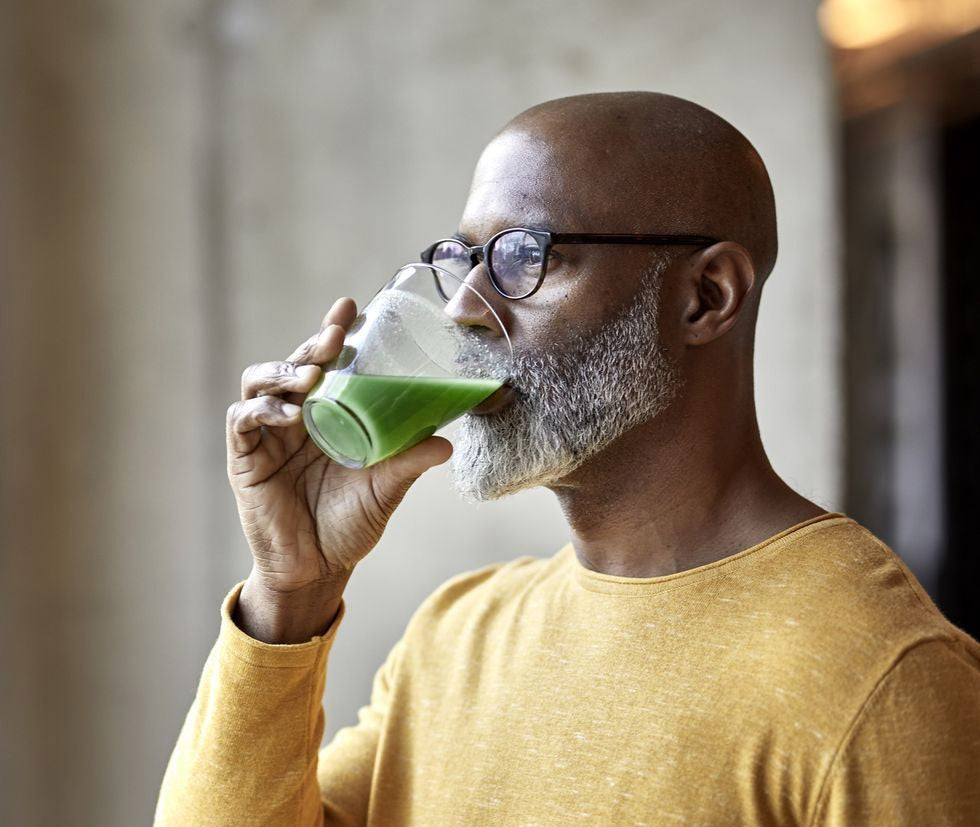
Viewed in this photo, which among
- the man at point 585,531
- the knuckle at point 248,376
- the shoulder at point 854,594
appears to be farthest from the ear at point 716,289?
the knuckle at point 248,376

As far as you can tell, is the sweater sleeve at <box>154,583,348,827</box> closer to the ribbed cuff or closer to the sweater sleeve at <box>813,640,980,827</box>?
the ribbed cuff

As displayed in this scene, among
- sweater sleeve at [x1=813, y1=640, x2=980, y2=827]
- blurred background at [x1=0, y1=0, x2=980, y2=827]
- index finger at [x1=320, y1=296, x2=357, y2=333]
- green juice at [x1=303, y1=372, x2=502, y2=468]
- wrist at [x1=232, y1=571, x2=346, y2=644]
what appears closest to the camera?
sweater sleeve at [x1=813, y1=640, x2=980, y2=827]

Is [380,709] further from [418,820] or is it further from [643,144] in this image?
[643,144]

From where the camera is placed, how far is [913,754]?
3.05 ft

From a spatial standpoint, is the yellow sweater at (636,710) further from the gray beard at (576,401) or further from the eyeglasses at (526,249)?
the eyeglasses at (526,249)

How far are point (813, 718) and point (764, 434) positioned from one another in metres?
1.58

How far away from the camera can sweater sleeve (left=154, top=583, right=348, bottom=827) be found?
121 centimetres

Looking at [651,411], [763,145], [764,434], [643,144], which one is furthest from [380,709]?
[763,145]

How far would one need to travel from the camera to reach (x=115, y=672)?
2.62 meters

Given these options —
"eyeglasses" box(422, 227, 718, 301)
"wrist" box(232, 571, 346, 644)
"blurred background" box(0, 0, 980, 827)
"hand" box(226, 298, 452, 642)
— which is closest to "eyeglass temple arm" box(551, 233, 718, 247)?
"eyeglasses" box(422, 227, 718, 301)

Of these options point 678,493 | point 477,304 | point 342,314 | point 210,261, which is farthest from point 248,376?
point 210,261

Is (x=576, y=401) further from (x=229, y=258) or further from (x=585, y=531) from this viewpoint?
(x=229, y=258)

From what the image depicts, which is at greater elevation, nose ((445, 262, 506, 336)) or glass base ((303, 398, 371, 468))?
nose ((445, 262, 506, 336))

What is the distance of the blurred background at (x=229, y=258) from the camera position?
8.12 feet
